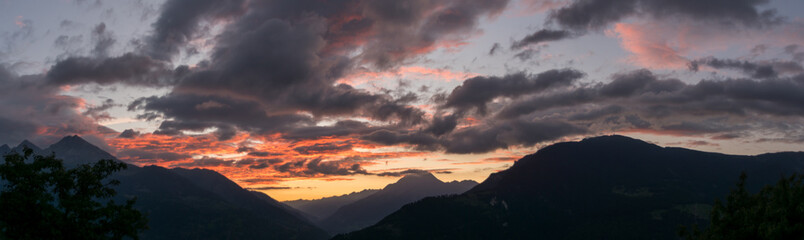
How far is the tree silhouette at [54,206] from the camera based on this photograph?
1394 inches

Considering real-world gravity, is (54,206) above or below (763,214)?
above

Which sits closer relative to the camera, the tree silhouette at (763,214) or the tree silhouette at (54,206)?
the tree silhouette at (54,206)

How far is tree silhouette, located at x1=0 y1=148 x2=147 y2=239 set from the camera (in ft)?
116

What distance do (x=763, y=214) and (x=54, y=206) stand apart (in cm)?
6106

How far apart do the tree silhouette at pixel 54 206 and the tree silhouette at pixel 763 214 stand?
174 feet

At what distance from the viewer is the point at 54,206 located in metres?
37.6

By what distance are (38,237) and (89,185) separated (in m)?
5.36

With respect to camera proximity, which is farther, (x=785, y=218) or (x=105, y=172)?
(x=105, y=172)

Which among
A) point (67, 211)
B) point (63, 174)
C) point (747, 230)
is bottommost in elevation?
point (747, 230)

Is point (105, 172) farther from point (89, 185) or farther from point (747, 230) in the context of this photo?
point (747, 230)

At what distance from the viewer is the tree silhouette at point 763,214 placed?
124 feet

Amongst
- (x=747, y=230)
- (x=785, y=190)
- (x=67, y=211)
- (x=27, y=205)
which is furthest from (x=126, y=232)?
(x=785, y=190)

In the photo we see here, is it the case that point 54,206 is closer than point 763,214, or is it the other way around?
point 54,206

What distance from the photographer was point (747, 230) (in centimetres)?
4081
